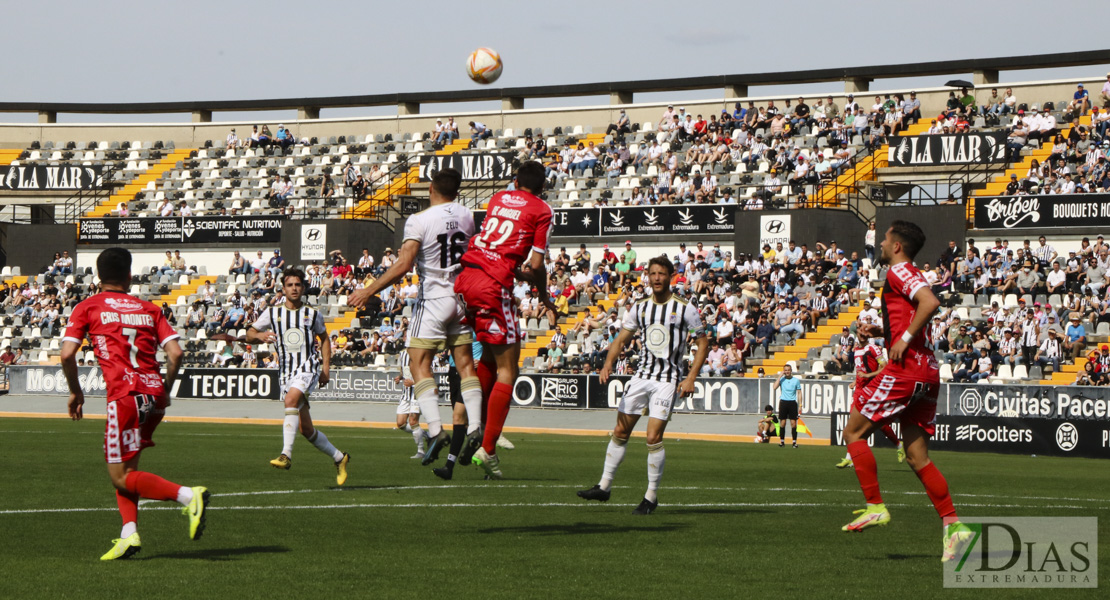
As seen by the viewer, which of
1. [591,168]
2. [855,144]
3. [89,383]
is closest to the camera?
[89,383]

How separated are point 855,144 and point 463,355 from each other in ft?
111

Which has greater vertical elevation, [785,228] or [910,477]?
[785,228]

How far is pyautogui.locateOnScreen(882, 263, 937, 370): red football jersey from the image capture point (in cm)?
951

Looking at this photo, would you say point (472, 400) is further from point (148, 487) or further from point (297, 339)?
point (297, 339)

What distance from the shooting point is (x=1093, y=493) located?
15.7m

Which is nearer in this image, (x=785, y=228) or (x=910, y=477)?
(x=910, y=477)

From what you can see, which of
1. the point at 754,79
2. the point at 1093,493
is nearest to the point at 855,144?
the point at 754,79

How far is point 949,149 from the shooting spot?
40000 millimetres

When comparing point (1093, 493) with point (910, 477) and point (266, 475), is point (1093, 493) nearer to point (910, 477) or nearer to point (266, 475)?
point (910, 477)

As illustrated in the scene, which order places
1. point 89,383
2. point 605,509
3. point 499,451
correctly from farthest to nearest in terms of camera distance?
point 89,383
point 499,451
point 605,509

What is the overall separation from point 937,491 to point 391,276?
14.6 feet

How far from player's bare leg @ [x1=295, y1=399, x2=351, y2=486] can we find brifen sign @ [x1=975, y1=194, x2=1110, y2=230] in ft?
88.3

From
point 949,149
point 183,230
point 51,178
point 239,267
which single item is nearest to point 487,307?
point 949,149

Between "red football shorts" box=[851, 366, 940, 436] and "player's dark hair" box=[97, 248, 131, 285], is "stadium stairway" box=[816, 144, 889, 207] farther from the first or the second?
"player's dark hair" box=[97, 248, 131, 285]
